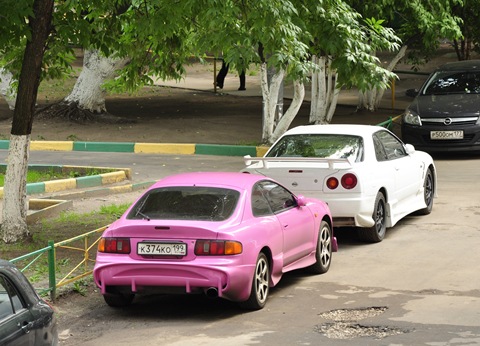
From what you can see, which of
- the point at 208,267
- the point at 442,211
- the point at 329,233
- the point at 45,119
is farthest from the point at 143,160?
A: the point at 208,267

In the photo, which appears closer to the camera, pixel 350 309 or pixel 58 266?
pixel 350 309

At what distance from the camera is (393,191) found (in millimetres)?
13125

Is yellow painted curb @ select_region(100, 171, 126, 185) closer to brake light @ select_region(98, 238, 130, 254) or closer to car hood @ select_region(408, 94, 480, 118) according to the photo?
car hood @ select_region(408, 94, 480, 118)

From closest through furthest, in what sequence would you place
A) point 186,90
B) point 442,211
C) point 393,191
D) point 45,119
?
point 393,191
point 442,211
point 45,119
point 186,90

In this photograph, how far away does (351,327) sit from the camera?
8875 mm

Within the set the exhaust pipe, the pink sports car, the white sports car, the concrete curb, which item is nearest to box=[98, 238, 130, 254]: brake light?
the pink sports car

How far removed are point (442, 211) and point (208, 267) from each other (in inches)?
254

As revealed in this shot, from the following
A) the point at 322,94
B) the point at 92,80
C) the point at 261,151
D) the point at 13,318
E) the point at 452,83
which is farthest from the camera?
the point at 92,80

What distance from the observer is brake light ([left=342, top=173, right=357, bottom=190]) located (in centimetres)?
1216

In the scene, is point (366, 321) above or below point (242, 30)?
below

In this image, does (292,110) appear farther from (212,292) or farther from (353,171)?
(212,292)

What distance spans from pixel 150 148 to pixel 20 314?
16.3m

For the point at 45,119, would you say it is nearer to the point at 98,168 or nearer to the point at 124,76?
the point at 98,168

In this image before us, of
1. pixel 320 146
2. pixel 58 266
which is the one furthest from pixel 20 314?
pixel 320 146
